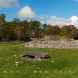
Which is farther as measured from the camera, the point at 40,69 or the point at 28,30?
the point at 28,30

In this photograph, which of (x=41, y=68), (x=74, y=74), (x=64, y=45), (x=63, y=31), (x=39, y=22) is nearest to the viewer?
(x=74, y=74)

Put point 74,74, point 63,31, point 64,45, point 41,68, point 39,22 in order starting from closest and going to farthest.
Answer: point 74,74, point 41,68, point 64,45, point 63,31, point 39,22

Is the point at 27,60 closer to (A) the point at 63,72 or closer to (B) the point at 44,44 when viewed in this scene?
(A) the point at 63,72

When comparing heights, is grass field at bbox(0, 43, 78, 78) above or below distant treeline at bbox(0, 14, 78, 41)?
below

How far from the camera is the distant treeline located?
125625 millimetres

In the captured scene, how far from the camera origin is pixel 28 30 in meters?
141

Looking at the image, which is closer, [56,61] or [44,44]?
[56,61]

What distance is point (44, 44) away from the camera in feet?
200

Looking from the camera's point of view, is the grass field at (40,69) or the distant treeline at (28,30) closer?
the grass field at (40,69)

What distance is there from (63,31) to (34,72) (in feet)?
382

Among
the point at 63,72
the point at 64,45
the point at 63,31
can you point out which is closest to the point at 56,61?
the point at 63,72

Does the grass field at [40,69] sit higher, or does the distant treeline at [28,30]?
the distant treeline at [28,30]

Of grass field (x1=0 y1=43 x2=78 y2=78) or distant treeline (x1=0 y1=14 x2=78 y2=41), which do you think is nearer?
grass field (x1=0 y1=43 x2=78 y2=78)

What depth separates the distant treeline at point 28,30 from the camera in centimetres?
12562
